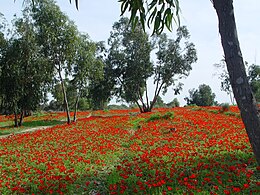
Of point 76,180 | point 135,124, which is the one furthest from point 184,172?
point 135,124

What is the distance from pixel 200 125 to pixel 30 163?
34.1ft

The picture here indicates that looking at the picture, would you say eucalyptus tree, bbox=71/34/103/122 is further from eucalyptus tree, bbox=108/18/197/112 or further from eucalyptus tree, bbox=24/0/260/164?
eucalyptus tree, bbox=24/0/260/164

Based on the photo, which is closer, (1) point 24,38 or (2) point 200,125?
(2) point 200,125

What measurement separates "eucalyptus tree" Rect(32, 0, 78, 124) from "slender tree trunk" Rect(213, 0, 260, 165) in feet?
75.9

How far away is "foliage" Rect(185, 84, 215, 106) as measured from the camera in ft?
201

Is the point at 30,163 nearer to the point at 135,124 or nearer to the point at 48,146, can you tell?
the point at 48,146

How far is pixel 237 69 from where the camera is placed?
3.68 m

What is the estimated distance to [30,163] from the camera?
10117 millimetres

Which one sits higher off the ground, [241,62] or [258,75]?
[258,75]

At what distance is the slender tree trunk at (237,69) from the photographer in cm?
366

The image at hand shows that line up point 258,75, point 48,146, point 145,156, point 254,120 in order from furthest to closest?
point 258,75 < point 48,146 < point 145,156 < point 254,120

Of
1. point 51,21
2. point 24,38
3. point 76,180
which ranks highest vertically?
point 51,21

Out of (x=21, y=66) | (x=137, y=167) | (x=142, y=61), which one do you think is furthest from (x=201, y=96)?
(x=137, y=167)

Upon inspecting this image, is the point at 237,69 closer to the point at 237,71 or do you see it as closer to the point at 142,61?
the point at 237,71
